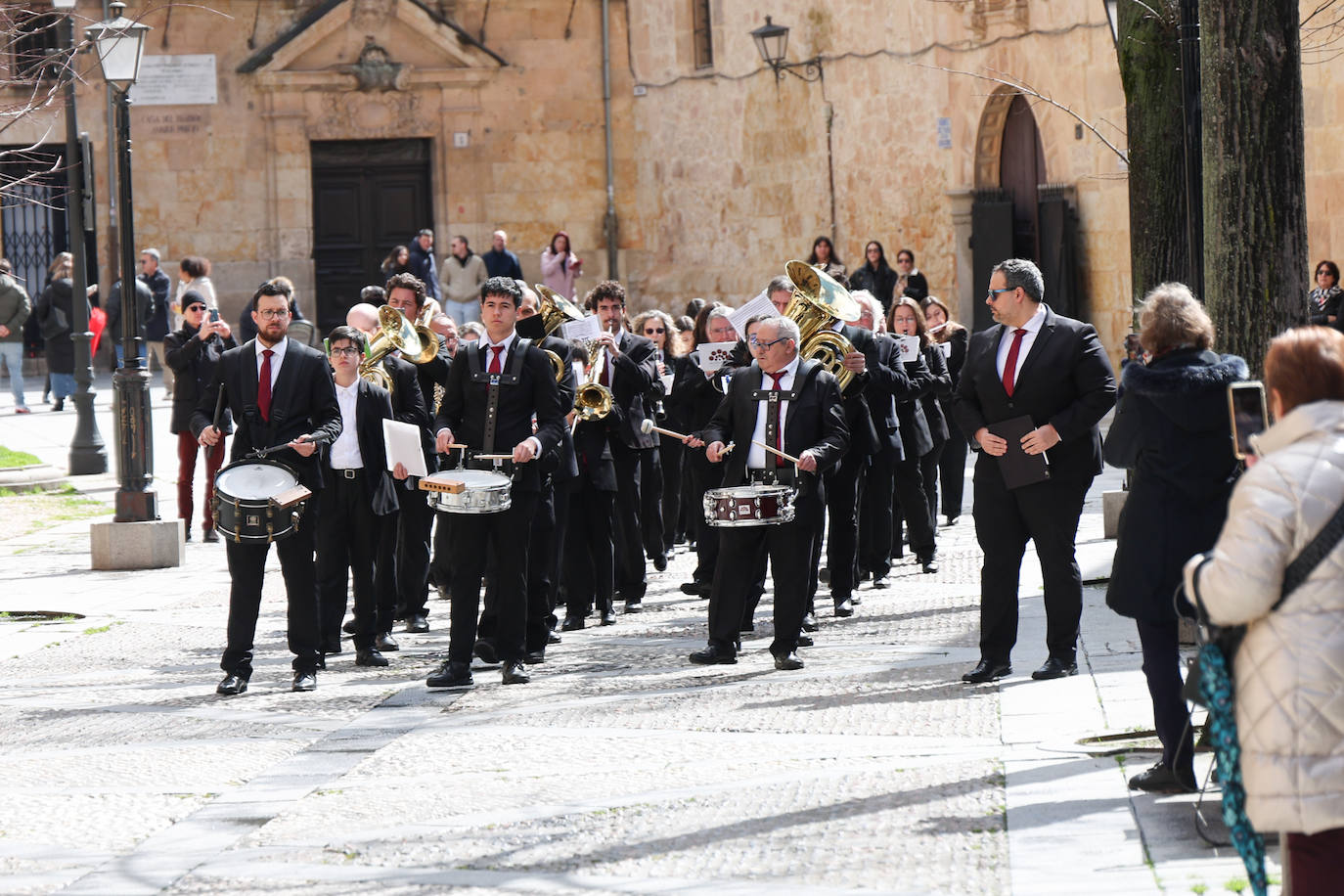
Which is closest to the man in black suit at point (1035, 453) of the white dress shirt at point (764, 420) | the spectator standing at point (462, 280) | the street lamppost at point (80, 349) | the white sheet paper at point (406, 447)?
→ the white dress shirt at point (764, 420)

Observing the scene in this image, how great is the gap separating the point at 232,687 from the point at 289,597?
0.51m

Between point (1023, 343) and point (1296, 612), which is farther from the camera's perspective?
point (1023, 343)

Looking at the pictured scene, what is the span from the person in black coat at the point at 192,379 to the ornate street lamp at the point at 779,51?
40.5ft

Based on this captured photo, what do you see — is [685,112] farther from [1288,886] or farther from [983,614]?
[1288,886]

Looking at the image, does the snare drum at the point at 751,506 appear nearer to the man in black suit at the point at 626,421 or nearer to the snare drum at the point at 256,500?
the snare drum at the point at 256,500

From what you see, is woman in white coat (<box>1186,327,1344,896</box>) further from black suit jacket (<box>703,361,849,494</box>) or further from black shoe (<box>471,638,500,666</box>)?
black shoe (<box>471,638,500,666</box>)

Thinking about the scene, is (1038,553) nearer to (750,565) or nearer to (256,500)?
(750,565)

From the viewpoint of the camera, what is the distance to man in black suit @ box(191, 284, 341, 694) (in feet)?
29.8

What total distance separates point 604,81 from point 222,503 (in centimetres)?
2289

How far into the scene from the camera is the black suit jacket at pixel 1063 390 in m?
8.56

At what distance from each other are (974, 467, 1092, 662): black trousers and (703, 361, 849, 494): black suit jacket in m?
1.07

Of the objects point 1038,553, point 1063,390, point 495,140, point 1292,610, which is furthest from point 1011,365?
point 495,140

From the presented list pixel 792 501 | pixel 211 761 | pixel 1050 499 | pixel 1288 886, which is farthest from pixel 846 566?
pixel 1288 886

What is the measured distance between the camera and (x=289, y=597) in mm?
9242
